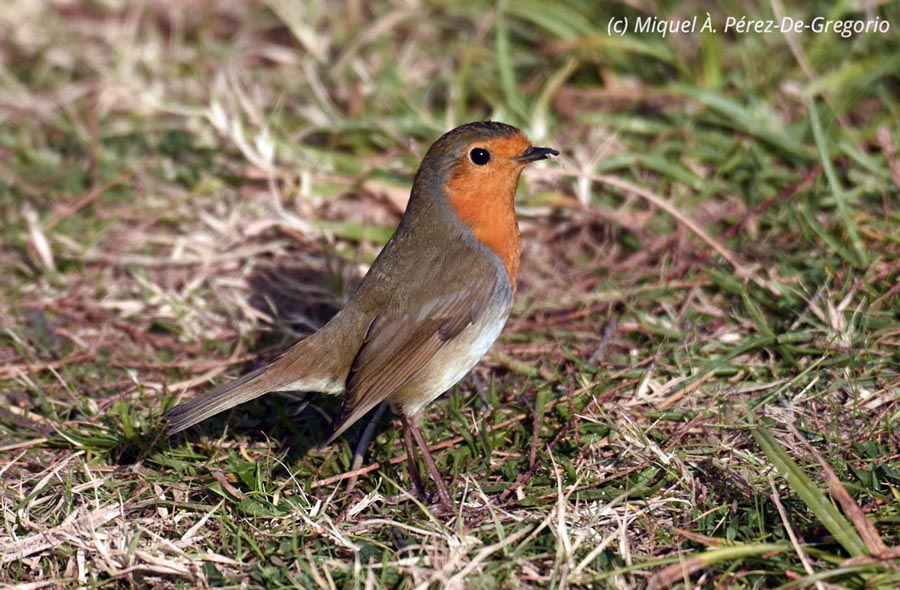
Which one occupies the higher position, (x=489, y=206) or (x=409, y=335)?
(x=489, y=206)

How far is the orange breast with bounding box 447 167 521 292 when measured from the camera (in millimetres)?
4012

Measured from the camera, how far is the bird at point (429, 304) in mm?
3836

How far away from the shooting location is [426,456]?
12.5 ft

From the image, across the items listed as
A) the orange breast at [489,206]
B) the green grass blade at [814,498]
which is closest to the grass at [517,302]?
the green grass blade at [814,498]

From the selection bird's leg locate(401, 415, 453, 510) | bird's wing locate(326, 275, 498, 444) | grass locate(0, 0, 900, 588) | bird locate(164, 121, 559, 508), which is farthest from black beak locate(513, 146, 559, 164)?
bird's leg locate(401, 415, 453, 510)

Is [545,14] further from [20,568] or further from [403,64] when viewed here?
[20,568]

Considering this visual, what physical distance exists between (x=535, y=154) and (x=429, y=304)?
0.72 m

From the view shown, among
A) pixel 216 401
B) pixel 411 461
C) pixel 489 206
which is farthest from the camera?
pixel 489 206

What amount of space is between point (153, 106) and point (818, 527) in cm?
455

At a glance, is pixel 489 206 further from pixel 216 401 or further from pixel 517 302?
pixel 216 401

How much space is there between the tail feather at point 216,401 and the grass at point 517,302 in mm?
258

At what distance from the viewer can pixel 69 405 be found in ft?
14.0

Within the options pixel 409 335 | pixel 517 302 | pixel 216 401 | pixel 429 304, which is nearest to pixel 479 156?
pixel 429 304

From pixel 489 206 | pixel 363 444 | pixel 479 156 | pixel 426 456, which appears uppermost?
pixel 479 156
